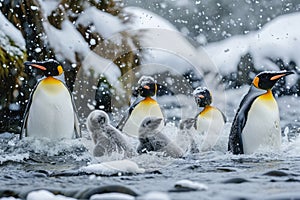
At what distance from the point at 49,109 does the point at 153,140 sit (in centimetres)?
129

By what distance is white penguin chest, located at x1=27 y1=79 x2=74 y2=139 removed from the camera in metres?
4.23

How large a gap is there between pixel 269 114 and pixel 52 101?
157 centimetres

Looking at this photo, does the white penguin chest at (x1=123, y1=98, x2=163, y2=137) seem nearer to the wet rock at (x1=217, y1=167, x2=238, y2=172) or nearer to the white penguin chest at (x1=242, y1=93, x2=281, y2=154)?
the white penguin chest at (x1=242, y1=93, x2=281, y2=154)

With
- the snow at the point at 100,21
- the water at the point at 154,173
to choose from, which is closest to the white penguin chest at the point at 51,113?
the water at the point at 154,173

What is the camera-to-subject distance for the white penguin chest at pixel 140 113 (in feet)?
15.3

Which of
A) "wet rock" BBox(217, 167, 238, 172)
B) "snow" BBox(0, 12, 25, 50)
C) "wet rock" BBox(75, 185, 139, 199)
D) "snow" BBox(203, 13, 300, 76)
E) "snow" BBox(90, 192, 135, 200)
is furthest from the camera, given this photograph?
"snow" BBox(203, 13, 300, 76)

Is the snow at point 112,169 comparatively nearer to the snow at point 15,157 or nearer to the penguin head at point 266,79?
the snow at point 15,157

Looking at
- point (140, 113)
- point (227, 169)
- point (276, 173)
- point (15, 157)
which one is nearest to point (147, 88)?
point (140, 113)

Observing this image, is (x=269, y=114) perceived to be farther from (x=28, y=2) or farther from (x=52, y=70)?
(x=28, y=2)

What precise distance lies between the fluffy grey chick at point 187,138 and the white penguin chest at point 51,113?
0.95 metres

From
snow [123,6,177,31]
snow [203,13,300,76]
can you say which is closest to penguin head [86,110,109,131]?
snow [123,6,177,31]

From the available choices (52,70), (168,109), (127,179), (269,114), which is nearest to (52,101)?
(52,70)

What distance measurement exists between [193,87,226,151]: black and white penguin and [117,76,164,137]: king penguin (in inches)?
13.0

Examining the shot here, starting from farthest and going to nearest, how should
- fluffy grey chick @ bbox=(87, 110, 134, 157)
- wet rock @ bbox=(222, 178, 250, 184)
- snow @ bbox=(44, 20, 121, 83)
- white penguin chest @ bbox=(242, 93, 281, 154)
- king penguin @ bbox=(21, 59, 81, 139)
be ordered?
snow @ bbox=(44, 20, 121, 83) < king penguin @ bbox=(21, 59, 81, 139) < white penguin chest @ bbox=(242, 93, 281, 154) < fluffy grey chick @ bbox=(87, 110, 134, 157) < wet rock @ bbox=(222, 178, 250, 184)
